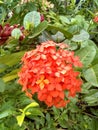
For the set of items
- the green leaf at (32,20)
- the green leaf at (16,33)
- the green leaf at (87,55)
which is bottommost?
the green leaf at (87,55)

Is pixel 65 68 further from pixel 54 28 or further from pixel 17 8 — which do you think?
pixel 17 8

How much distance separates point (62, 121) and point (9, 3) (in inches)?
42.4

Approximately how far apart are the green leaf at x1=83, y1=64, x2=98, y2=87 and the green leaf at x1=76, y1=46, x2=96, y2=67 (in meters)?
0.02

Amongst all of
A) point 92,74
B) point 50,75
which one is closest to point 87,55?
point 92,74

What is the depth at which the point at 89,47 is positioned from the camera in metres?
1.11

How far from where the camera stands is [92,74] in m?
1.06

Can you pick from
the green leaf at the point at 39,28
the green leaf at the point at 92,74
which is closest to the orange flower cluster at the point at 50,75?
the green leaf at the point at 92,74

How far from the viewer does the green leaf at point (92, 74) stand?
1.04m

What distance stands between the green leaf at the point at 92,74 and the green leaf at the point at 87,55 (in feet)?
0.07

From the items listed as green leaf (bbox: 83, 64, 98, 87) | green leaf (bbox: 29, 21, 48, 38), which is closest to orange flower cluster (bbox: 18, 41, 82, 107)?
green leaf (bbox: 83, 64, 98, 87)

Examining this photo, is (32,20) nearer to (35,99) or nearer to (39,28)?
(39,28)

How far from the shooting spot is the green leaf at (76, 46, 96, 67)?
1067 mm

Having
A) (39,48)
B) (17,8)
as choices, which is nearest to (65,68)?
(39,48)

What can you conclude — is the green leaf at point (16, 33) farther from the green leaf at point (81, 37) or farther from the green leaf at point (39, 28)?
the green leaf at point (81, 37)
